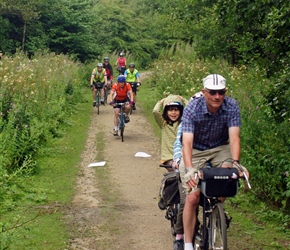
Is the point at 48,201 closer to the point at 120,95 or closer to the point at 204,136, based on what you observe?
the point at 204,136

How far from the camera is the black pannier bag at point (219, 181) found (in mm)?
5578

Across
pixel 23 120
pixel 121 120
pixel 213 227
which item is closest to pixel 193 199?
pixel 213 227

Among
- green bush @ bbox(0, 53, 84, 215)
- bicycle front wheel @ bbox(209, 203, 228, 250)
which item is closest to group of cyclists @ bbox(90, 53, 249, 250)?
bicycle front wheel @ bbox(209, 203, 228, 250)

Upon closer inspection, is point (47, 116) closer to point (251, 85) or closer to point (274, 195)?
point (251, 85)

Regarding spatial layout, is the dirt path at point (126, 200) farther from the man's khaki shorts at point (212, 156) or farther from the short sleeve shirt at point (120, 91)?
the man's khaki shorts at point (212, 156)

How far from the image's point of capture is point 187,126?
604cm

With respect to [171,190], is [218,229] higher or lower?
lower

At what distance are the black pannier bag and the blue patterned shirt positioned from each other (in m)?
0.60

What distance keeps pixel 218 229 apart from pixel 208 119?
44.4 inches

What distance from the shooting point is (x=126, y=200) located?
9961 mm

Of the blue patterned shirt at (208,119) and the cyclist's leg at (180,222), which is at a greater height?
the blue patterned shirt at (208,119)

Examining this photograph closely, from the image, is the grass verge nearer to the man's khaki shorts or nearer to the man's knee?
the man's knee

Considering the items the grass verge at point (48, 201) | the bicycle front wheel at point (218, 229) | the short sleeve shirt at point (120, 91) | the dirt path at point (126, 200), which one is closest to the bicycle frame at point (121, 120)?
the short sleeve shirt at point (120, 91)

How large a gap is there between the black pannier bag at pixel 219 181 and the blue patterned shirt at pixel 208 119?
599 mm
